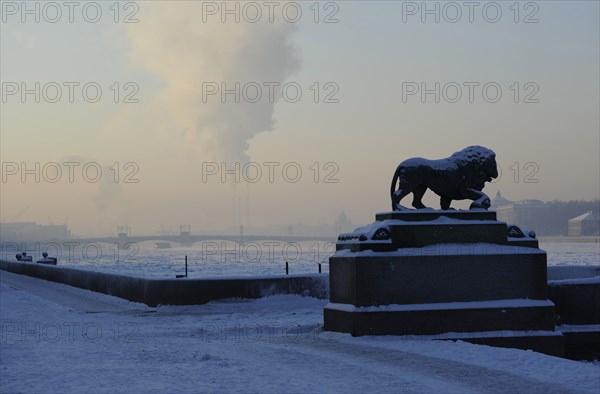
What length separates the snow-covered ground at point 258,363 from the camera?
29.1ft

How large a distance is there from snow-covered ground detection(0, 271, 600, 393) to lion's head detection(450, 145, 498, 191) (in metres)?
3.14

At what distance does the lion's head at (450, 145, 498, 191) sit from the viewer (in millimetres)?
14195

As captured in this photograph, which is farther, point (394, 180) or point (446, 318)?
point (394, 180)

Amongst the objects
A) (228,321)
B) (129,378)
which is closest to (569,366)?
(129,378)

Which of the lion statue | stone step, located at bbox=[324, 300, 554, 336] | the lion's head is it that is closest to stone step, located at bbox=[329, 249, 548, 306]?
stone step, located at bbox=[324, 300, 554, 336]

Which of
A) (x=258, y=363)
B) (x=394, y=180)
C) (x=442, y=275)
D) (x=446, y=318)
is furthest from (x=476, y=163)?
(x=258, y=363)

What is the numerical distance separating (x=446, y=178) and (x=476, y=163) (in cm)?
59

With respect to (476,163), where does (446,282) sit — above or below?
below

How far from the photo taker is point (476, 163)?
14.2 meters

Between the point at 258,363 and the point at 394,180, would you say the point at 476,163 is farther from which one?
the point at 258,363

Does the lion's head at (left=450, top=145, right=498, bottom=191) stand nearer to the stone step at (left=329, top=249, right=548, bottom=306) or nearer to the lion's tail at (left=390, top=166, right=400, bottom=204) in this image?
the lion's tail at (left=390, top=166, right=400, bottom=204)

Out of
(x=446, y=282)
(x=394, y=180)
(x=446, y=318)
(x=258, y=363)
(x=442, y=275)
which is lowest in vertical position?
(x=258, y=363)

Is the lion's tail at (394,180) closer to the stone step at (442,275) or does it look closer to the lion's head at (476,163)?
the lion's head at (476,163)

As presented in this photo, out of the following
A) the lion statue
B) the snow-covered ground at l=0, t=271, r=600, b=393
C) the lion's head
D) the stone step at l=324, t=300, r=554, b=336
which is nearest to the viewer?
the snow-covered ground at l=0, t=271, r=600, b=393
